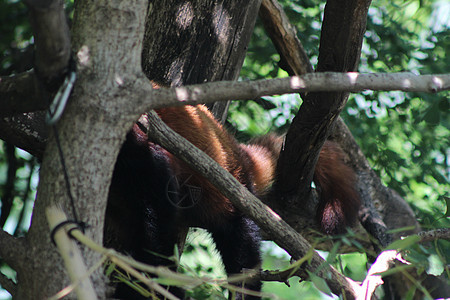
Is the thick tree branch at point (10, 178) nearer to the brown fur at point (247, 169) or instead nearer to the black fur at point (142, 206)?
the black fur at point (142, 206)

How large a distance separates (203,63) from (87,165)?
165cm

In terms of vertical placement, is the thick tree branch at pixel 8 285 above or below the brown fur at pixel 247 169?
below

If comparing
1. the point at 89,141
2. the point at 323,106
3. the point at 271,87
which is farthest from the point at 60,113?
the point at 323,106

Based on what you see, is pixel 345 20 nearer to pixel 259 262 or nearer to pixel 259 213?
pixel 259 213

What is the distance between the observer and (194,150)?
2.00 metres

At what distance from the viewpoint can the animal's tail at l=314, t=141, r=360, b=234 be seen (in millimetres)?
3010

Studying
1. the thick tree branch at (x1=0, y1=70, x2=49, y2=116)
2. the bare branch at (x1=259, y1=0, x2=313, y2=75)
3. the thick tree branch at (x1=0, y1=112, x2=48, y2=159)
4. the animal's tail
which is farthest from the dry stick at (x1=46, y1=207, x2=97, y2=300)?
the bare branch at (x1=259, y1=0, x2=313, y2=75)

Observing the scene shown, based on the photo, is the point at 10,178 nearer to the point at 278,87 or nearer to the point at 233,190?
the point at 233,190

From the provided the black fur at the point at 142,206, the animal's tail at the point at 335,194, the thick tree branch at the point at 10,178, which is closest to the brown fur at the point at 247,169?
the animal's tail at the point at 335,194

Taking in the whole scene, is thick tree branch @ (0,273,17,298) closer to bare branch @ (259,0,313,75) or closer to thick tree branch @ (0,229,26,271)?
thick tree branch @ (0,229,26,271)

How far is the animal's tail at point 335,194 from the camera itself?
3.01 m

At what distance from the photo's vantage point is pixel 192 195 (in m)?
2.75

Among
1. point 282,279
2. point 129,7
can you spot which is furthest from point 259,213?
point 129,7

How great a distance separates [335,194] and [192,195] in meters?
0.97
